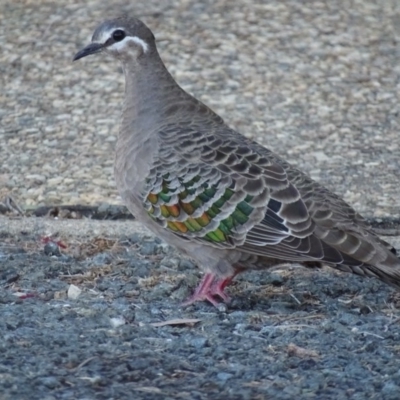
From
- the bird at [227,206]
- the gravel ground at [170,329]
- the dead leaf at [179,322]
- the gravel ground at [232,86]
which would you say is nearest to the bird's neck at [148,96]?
the bird at [227,206]

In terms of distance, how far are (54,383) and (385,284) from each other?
7.07 ft

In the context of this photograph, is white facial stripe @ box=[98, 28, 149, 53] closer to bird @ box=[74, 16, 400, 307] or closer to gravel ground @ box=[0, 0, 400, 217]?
Answer: bird @ box=[74, 16, 400, 307]

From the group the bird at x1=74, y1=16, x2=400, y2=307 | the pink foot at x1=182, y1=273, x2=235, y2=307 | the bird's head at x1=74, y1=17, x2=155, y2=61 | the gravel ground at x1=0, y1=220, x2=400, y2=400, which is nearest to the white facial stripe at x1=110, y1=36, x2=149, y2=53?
the bird's head at x1=74, y1=17, x2=155, y2=61

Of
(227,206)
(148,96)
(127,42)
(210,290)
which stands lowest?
(210,290)

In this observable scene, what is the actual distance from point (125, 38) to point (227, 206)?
1.21 meters

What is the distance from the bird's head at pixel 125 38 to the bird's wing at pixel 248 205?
2.23ft

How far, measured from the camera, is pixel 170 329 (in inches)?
200

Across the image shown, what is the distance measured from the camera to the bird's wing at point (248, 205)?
17.4 ft

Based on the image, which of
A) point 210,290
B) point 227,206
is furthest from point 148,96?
point 210,290

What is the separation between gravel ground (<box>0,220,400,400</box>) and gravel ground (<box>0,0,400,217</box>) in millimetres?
1207

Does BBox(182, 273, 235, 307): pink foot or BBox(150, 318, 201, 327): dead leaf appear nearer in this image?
BBox(150, 318, 201, 327): dead leaf

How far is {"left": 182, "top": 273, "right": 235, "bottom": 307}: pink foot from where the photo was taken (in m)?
5.52

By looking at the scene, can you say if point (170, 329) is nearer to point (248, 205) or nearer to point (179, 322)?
point (179, 322)

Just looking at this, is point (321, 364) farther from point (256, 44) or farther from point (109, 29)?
point (256, 44)
